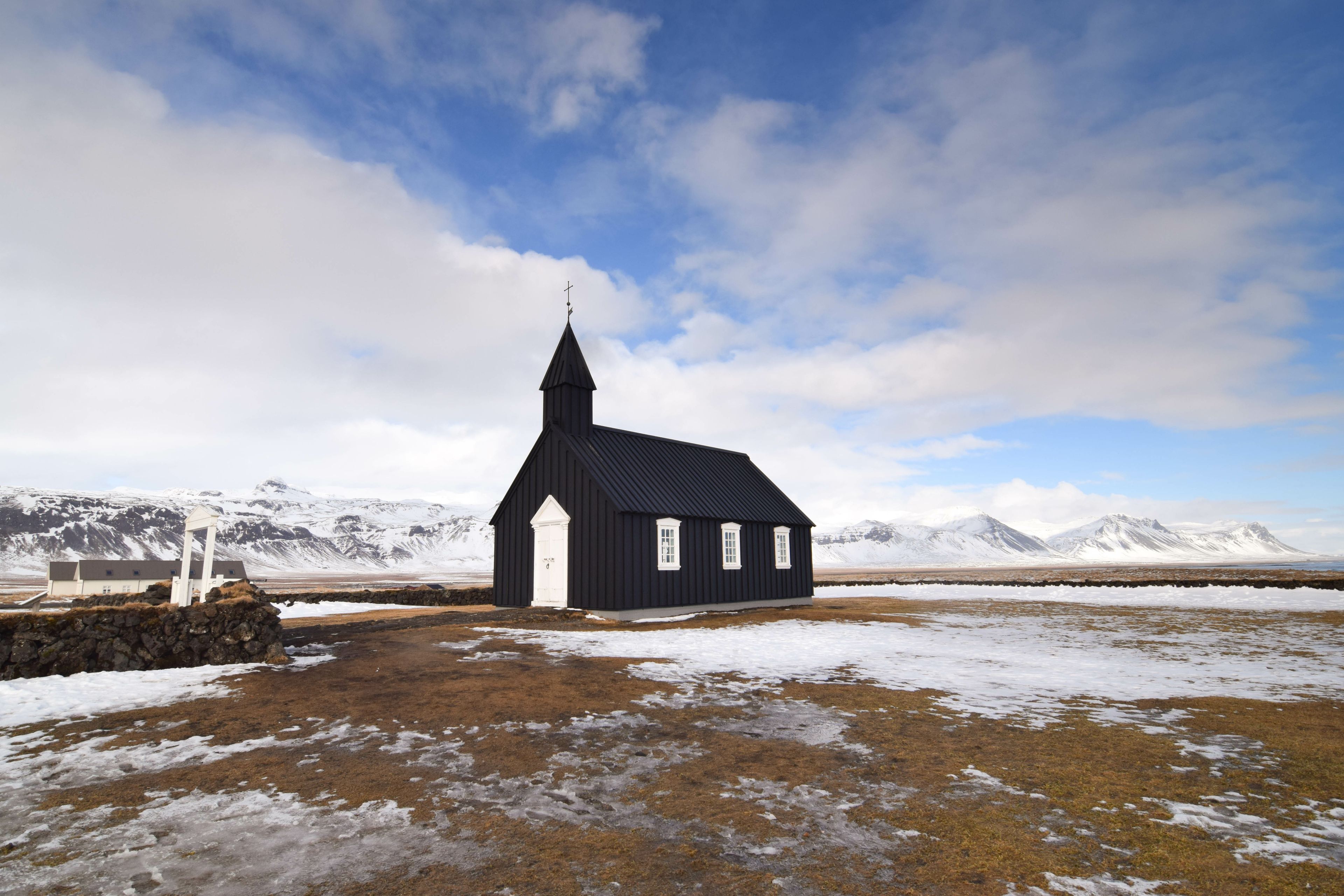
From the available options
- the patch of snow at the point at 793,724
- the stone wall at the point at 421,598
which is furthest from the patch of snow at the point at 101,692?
the stone wall at the point at 421,598

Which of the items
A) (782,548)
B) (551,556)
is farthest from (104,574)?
(782,548)

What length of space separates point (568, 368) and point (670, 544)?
25.7 ft

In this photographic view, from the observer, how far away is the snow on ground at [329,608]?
23812 mm

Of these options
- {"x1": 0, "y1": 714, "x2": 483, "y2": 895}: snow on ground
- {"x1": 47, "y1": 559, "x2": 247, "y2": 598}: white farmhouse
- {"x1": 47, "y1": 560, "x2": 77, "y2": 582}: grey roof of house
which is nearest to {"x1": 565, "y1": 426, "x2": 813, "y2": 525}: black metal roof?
{"x1": 0, "y1": 714, "x2": 483, "y2": 895}: snow on ground

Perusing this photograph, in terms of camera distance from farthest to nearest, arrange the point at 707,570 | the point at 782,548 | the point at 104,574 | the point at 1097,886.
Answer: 1. the point at 104,574
2. the point at 782,548
3. the point at 707,570
4. the point at 1097,886

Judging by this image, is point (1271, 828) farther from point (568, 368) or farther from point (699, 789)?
point (568, 368)

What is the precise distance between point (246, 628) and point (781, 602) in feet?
69.1

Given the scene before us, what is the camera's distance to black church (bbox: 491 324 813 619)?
22672 mm

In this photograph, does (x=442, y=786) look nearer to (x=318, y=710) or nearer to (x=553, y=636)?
(x=318, y=710)

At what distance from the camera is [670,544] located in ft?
79.2

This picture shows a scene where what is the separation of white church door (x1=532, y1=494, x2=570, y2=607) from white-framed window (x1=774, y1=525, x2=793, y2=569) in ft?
32.8

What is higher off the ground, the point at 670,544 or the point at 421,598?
the point at 670,544

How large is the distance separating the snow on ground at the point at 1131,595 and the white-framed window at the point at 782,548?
6.97 metres

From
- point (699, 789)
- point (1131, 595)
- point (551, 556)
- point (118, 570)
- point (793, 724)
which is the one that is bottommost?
point (118, 570)
